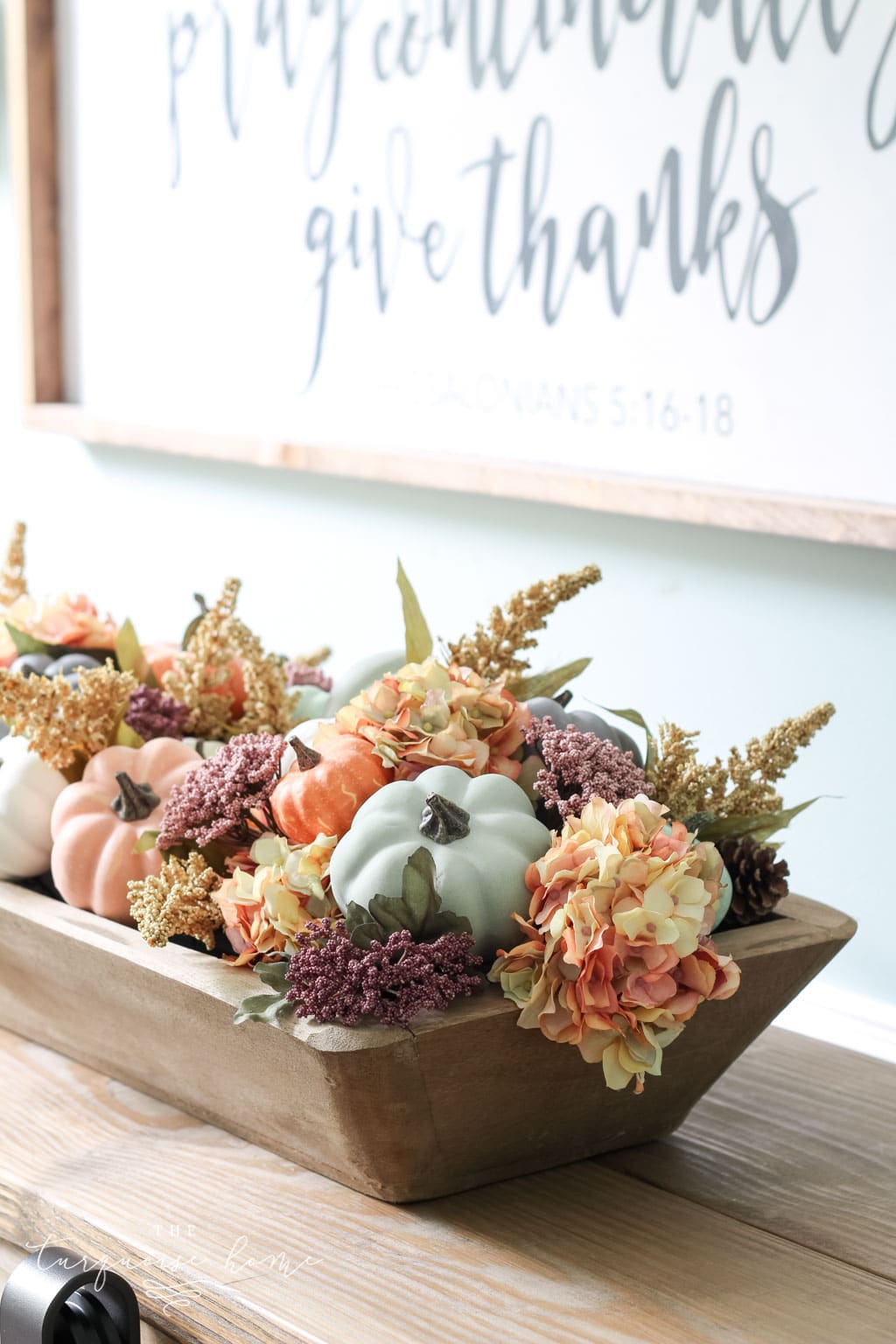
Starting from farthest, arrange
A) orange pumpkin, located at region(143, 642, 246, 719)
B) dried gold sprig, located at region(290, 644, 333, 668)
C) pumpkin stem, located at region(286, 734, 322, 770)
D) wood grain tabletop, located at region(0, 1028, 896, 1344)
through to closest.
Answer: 1. dried gold sprig, located at region(290, 644, 333, 668)
2. orange pumpkin, located at region(143, 642, 246, 719)
3. pumpkin stem, located at region(286, 734, 322, 770)
4. wood grain tabletop, located at region(0, 1028, 896, 1344)

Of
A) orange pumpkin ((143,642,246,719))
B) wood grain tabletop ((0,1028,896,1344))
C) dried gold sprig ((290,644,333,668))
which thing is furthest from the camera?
dried gold sprig ((290,644,333,668))

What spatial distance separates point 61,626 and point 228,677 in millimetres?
140

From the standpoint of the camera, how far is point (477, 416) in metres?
1.47

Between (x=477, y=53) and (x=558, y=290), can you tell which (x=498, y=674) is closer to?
(x=558, y=290)

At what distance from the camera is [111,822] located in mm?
715

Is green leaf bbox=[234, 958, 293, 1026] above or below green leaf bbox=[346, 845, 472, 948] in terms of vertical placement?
below

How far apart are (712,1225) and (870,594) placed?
0.70 m

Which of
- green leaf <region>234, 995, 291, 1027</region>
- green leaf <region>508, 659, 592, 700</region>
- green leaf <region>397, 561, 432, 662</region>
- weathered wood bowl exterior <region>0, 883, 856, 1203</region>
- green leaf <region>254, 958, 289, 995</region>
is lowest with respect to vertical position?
weathered wood bowl exterior <region>0, 883, 856, 1203</region>

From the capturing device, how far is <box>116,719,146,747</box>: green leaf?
2.52 ft

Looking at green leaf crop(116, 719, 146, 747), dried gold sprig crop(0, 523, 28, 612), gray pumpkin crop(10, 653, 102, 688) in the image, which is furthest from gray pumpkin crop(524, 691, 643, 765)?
dried gold sprig crop(0, 523, 28, 612)

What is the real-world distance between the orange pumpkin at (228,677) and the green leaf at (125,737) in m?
0.07

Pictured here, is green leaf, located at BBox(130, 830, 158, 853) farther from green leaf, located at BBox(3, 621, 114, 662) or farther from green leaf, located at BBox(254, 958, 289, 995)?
green leaf, located at BBox(3, 621, 114, 662)

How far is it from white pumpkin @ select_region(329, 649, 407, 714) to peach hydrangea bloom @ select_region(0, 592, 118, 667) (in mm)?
230

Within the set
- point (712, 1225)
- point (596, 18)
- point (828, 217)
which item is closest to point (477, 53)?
point (596, 18)
